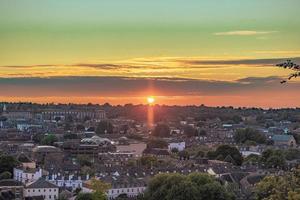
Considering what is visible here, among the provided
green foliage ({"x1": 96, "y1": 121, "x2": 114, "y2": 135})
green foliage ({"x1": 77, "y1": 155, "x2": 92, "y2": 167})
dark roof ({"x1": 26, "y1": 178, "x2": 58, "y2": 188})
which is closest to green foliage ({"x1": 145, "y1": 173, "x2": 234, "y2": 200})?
dark roof ({"x1": 26, "y1": 178, "x2": 58, "y2": 188})

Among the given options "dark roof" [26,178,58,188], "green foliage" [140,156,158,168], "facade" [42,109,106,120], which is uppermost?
"facade" [42,109,106,120]

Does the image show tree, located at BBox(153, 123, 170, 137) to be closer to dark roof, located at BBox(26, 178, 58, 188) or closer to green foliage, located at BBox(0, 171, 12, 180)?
green foliage, located at BBox(0, 171, 12, 180)

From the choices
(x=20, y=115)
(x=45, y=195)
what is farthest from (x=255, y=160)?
(x=20, y=115)

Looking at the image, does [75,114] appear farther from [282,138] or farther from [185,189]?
A: [185,189]

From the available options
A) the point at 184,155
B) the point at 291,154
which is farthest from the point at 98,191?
the point at 184,155

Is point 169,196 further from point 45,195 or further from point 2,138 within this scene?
point 2,138

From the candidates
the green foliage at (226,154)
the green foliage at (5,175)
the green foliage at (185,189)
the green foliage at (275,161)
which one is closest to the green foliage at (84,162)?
the green foliage at (5,175)
